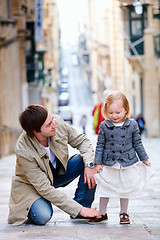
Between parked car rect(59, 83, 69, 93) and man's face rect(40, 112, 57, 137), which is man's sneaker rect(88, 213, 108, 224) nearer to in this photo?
man's face rect(40, 112, 57, 137)

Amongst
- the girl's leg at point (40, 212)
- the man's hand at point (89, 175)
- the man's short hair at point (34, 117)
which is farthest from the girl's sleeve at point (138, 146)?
the girl's leg at point (40, 212)

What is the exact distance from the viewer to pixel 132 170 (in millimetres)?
5109

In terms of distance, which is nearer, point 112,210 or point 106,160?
point 106,160

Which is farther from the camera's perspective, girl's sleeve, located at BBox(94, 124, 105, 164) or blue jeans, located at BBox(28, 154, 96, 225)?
blue jeans, located at BBox(28, 154, 96, 225)

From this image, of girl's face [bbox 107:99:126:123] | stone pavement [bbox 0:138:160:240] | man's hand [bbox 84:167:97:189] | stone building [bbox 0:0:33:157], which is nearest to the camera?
stone pavement [bbox 0:138:160:240]

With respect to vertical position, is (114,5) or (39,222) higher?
(114,5)

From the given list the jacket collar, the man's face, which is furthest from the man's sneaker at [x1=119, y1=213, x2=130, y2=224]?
the man's face

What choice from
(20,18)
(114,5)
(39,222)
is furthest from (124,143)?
(114,5)

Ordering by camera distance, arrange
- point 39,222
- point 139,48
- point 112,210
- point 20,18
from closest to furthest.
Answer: point 39,222 < point 112,210 < point 20,18 < point 139,48

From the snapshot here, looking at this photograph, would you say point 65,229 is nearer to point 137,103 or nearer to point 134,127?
point 134,127

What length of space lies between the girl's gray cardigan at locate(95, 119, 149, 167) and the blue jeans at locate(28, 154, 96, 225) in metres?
0.50

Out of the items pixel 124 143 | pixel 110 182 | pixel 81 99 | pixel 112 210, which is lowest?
pixel 81 99

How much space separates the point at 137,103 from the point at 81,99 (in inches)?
1578

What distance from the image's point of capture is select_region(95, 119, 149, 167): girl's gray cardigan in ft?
16.6
